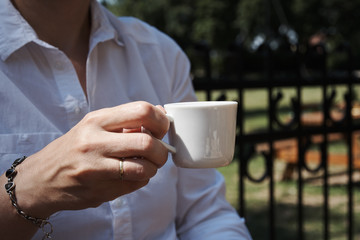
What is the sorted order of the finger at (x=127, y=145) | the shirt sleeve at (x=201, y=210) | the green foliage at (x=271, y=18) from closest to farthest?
the finger at (x=127, y=145) < the shirt sleeve at (x=201, y=210) < the green foliage at (x=271, y=18)

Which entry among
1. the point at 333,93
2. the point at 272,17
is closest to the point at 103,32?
the point at 333,93

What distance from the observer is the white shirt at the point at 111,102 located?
1085mm

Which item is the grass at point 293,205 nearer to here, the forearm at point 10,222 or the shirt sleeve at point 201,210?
the shirt sleeve at point 201,210

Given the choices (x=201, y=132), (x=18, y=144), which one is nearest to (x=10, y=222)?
(x=18, y=144)

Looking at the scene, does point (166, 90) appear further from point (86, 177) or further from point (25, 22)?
point (86, 177)

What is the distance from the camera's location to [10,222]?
2.86 feet

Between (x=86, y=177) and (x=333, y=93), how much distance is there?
1.86 m

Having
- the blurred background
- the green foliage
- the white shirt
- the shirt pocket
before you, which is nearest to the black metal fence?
the blurred background

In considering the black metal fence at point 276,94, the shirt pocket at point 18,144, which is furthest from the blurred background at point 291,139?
the shirt pocket at point 18,144

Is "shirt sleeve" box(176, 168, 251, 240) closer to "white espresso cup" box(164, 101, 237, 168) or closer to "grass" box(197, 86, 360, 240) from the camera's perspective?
"white espresso cup" box(164, 101, 237, 168)

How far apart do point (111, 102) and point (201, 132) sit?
466 millimetres

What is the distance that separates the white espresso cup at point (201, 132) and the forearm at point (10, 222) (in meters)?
0.35

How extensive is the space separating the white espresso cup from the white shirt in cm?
33

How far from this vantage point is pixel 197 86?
6.13 ft
